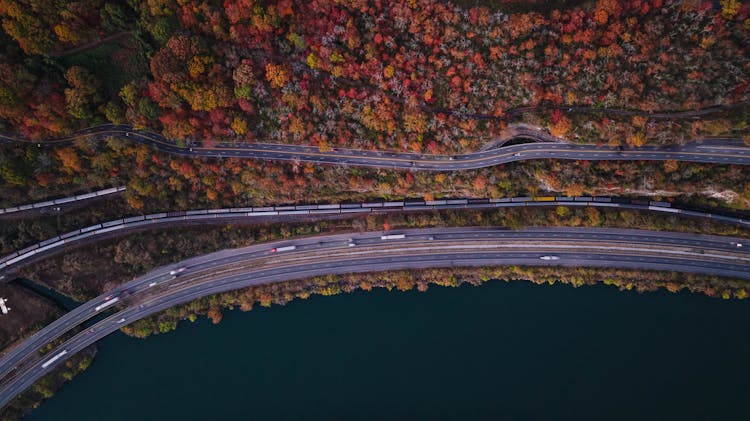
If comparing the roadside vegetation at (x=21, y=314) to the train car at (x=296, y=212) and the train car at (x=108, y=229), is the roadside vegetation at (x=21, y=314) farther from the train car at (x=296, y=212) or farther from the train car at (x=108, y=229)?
the train car at (x=296, y=212)

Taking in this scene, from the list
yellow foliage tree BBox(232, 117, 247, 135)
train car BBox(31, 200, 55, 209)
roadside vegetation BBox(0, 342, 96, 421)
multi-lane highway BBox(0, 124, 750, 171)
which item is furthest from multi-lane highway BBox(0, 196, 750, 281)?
roadside vegetation BBox(0, 342, 96, 421)

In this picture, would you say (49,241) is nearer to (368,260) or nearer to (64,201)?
(64,201)

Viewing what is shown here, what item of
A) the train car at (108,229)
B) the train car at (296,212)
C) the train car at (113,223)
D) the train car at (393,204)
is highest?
the train car at (113,223)

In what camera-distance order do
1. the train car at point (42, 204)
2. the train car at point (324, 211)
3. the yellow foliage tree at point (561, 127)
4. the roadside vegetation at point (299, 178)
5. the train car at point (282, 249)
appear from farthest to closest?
1. the train car at point (282, 249)
2. the train car at point (324, 211)
3. the train car at point (42, 204)
4. the roadside vegetation at point (299, 178)
5. the yellow foliage tree at point (561, 127)

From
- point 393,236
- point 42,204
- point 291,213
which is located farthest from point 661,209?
point 42,204

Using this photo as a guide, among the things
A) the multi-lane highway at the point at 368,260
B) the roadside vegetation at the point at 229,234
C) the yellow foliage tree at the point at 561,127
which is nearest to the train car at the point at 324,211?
the roadside vegetation at the point at 229,234

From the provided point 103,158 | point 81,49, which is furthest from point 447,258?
point 81,49
